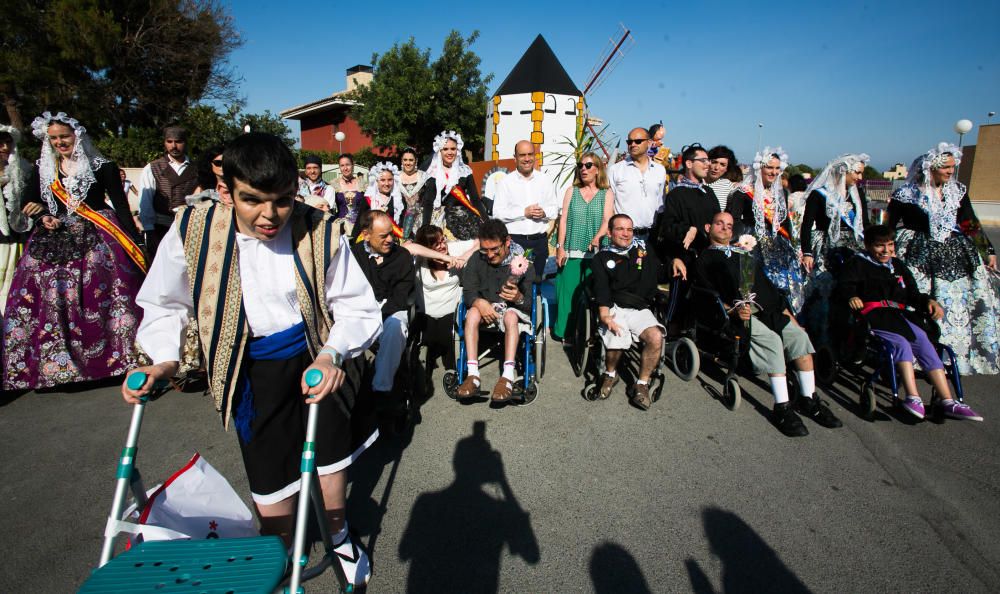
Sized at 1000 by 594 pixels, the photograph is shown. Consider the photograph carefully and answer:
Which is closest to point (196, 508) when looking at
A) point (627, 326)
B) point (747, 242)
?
point (627, 326)

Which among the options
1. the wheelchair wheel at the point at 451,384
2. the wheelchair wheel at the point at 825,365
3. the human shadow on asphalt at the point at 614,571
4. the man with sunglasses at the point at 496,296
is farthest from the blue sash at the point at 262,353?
the wheelchair wheel at the point at 825,365

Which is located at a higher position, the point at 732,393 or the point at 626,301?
the point at 626,301

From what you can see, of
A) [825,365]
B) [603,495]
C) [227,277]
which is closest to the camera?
[227,277]

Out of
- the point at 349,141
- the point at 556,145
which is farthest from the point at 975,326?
the point at 349,141

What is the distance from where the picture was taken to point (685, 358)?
15.5 feet

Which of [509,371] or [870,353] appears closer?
[509,371]

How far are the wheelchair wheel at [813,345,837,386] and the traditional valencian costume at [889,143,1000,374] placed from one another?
3.50ft

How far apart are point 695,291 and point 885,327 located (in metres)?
1.46

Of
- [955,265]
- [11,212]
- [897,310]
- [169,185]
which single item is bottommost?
[897,310]

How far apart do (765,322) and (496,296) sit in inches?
88.2

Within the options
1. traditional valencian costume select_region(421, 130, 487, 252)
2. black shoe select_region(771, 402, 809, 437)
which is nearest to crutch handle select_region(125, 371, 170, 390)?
traditional valencian costume select_region(421, 130, 487, 252)

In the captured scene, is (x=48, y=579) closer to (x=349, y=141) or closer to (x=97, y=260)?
(x=97, y=260)

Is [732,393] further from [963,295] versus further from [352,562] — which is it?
[352,562]

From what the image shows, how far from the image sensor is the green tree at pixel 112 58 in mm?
16406
